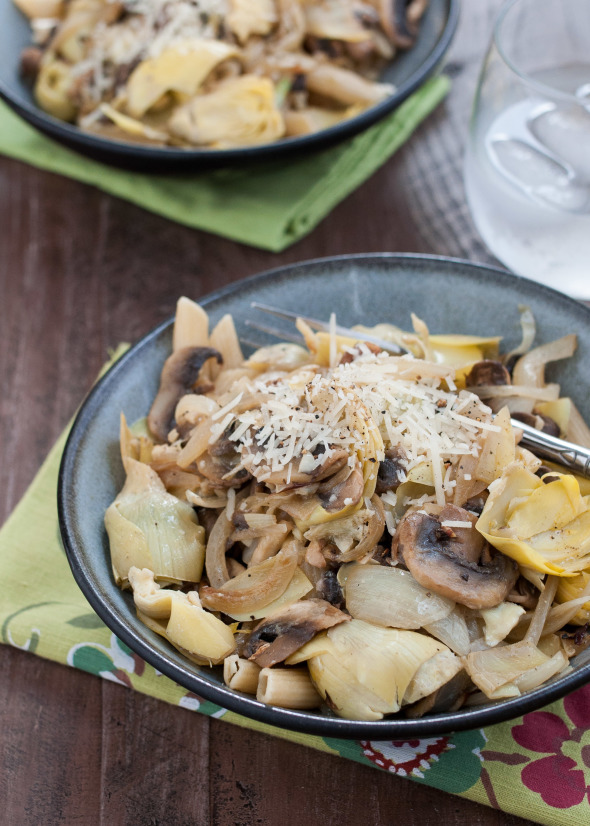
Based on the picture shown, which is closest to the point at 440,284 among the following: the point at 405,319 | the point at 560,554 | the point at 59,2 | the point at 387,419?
the point at 405,319

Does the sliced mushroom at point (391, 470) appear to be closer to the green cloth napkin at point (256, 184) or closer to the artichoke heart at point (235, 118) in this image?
the green cloth napkin at point (256, 184)

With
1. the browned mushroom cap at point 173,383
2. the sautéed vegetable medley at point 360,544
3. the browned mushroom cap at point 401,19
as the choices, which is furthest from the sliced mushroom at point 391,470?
the browned mushroom cap at point 401,19

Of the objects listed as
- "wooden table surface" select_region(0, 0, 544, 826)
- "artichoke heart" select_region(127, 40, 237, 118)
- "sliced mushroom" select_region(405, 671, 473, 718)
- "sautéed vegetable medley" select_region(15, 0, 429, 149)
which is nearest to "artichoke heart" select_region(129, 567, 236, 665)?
"wooden table surface" select_region(0, 0, 544, 826)

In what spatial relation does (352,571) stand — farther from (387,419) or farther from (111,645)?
(111,645)

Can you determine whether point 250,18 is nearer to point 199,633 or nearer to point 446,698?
point 199,633

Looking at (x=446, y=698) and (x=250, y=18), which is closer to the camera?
(x=446, y=698)

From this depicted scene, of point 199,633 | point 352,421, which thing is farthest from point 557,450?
point 199,633

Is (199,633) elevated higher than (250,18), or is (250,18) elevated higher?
(250,18)
